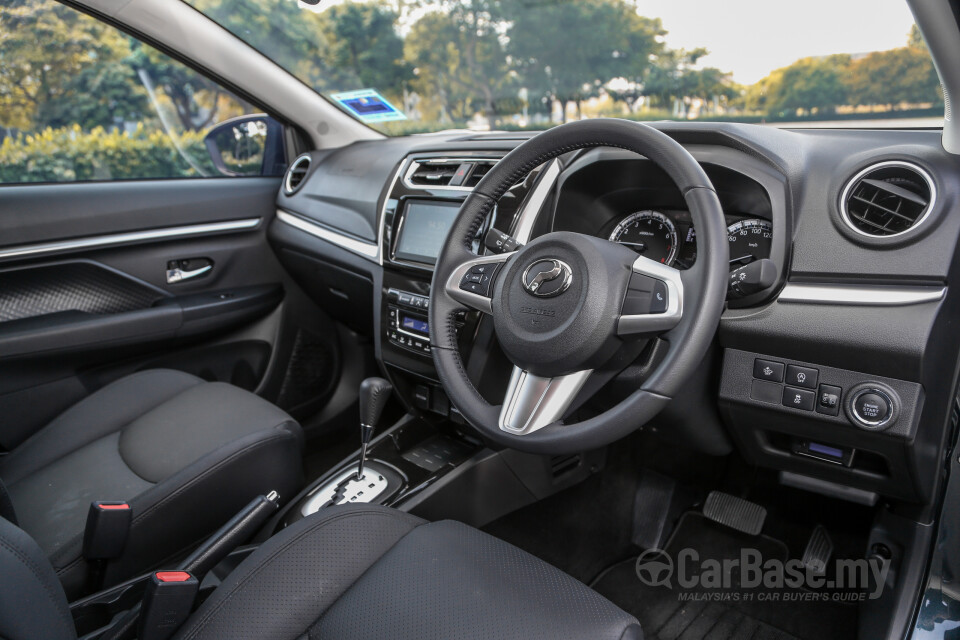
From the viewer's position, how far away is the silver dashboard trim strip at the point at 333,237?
6.61ft

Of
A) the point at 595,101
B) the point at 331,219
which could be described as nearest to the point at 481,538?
the point at 595,101

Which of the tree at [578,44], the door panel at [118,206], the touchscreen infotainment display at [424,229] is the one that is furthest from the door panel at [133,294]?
the tree at [578,44]

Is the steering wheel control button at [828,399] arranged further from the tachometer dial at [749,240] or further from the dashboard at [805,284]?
the tachometer dial at [749,240]

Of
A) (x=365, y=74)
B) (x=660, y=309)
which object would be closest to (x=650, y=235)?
(x=660, y=309)

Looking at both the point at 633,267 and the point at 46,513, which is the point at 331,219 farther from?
the point at 633,267

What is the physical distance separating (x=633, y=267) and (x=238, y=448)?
948mm

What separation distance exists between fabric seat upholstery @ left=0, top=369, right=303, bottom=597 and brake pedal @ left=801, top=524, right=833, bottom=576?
1.33 meters

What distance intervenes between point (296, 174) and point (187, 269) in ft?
1.69

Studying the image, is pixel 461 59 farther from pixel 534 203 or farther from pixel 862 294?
pixel 862 294

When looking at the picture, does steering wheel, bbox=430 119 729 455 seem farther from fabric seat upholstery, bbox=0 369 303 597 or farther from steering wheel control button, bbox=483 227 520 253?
fabric seat upholstery, bbox=0 369 303 597

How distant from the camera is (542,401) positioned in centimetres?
118

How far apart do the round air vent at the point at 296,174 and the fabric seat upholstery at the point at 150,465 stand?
36.0 inches

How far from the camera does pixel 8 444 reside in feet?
6.15

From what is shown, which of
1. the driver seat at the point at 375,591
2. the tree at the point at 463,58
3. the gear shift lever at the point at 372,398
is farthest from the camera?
the tree at the point at 463,58
